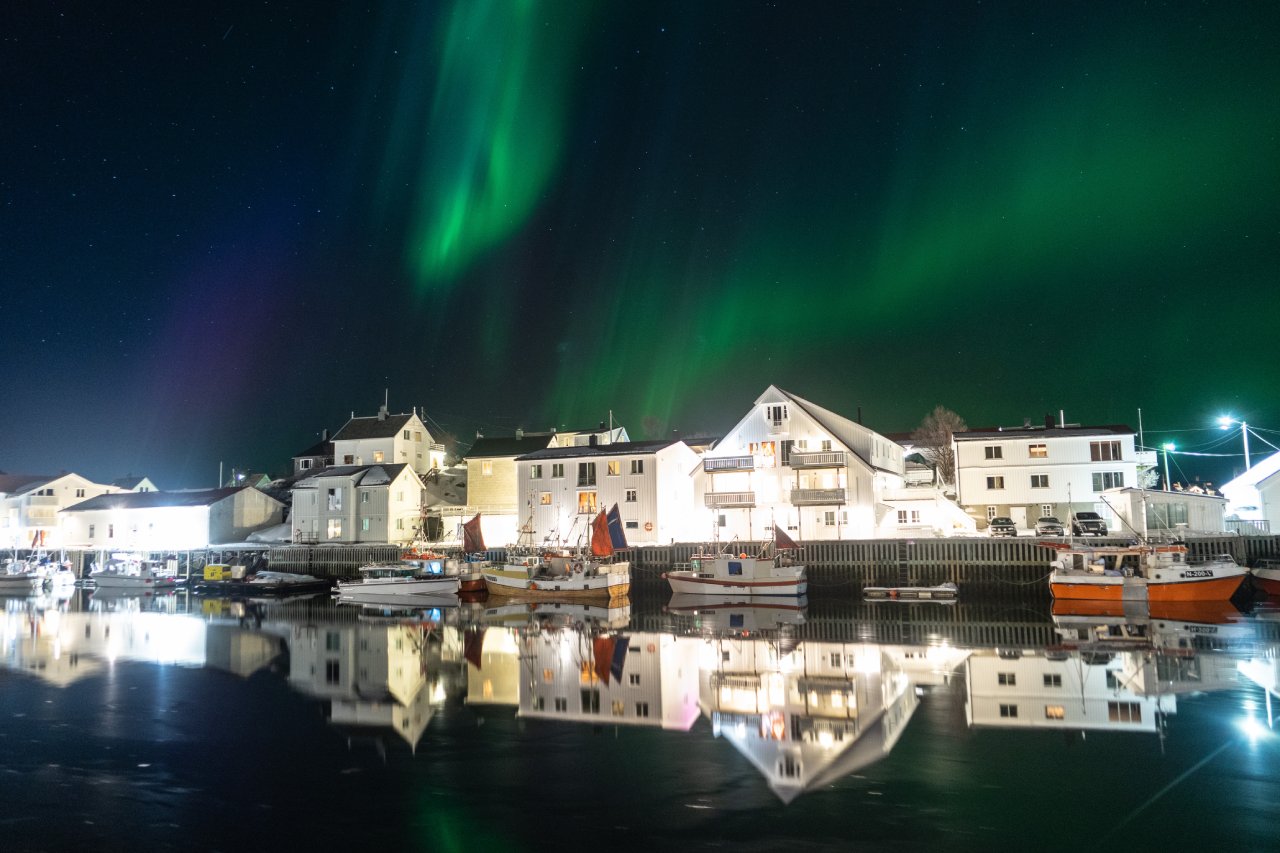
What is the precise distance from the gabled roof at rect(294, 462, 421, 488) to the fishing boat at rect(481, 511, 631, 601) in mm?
24579

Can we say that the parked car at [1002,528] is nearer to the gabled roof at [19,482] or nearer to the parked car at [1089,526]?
the parked car at [1089,526]

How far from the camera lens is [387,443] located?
85562mm

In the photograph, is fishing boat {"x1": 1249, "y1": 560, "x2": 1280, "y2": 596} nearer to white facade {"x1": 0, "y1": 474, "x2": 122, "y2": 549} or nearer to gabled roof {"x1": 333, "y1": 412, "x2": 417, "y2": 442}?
gabled roof {"x1": 333, "y1": 412, "x2": 417, "y2": 442}

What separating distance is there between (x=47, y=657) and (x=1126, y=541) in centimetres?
4965

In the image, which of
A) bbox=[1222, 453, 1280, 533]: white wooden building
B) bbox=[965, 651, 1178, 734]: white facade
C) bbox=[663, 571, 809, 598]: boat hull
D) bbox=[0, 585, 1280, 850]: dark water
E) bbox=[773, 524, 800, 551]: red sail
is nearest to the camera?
bbox=[0, 585, 1280, 850]: dark water

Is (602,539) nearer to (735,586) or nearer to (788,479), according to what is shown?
(735,586)

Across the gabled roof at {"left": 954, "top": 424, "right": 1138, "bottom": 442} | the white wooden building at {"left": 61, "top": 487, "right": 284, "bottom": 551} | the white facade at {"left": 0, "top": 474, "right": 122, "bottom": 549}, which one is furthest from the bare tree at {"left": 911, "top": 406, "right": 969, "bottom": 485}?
the white facade at {"left": 0, "top": 474, "right": 122, "bottom": 549}

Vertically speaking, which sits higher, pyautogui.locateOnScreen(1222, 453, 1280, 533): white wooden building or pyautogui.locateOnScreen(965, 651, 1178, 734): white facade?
pyautogui.locateOnScreen(1222, 453, 1280, 533): white wooden building

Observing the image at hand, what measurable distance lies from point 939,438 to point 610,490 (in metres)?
44.5

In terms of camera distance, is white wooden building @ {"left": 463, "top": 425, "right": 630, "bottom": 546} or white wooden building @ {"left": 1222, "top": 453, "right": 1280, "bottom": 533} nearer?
white wooden building @ {"left": 1222, "top": 453, "right": 1280, "bottom": 533}

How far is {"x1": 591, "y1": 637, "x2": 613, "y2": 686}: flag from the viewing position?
2506 centimetres

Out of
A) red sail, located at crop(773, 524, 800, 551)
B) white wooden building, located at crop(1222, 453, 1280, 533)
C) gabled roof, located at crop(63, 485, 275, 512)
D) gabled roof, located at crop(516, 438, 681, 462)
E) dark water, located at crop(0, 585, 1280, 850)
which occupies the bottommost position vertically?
dark water, located at crop(0, 585, 1280, 850)

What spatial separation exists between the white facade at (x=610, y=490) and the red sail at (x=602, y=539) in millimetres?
9814

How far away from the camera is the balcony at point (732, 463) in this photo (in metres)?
59.3
